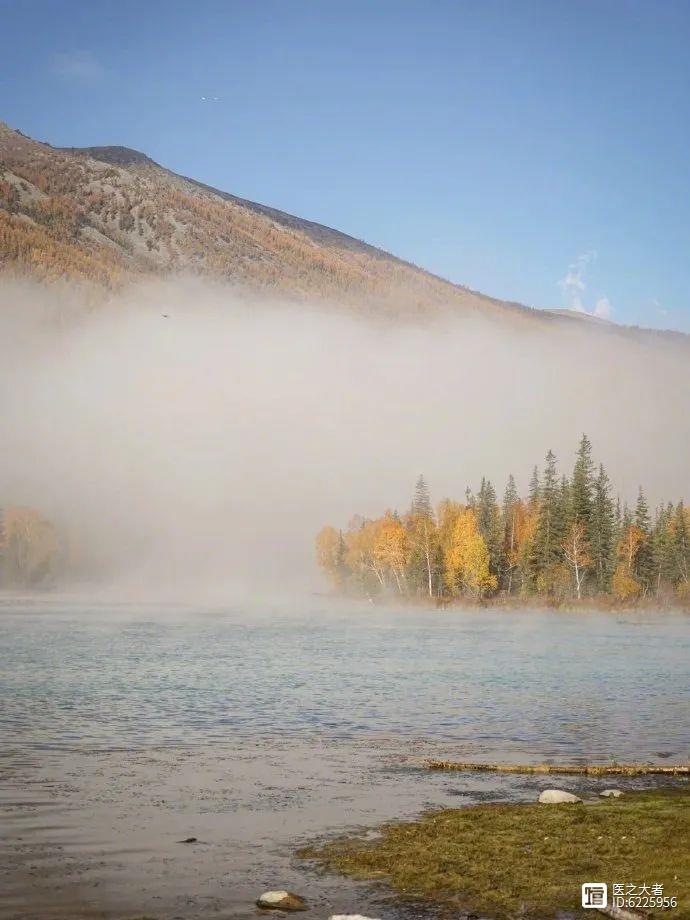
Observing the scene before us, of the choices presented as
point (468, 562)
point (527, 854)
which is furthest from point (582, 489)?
point (527, 854)

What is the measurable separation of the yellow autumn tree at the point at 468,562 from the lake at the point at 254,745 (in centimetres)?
9116

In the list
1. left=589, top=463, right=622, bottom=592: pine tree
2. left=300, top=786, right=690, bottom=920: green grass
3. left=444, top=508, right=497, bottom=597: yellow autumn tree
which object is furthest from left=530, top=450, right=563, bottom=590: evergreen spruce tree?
left=300, top=786, right=690, bottom=920: green grass

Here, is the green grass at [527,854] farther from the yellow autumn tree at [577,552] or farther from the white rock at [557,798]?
the yellow autumn tree at [577,552]

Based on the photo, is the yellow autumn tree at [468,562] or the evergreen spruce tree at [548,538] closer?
the evergreen spruce tree at [548,538]

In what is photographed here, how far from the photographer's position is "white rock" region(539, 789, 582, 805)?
25.6 meters

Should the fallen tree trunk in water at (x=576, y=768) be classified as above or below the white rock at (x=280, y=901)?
below

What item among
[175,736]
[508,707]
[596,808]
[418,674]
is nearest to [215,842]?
[596,808]

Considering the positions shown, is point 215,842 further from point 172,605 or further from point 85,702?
point 172,605

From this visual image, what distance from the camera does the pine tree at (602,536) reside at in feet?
579

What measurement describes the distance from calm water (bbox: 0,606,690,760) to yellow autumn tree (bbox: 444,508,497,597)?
214 feet

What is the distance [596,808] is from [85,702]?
103 ft

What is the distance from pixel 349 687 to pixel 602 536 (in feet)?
427

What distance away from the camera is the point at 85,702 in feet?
162

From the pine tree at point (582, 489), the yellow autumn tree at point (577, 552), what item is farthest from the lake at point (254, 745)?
the pine tree at point (582, 489)
